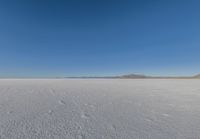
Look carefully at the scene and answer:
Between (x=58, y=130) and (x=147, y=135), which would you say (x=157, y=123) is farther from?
(x=58, y=130)

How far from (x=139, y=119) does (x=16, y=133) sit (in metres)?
2.47

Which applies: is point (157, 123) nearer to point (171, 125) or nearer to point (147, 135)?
point (171, 125)

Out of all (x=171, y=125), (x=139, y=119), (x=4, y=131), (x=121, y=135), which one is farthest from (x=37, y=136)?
(x=171, y=125)

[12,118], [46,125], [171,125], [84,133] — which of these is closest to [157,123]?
[171,125]

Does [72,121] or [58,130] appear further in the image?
[72,121]

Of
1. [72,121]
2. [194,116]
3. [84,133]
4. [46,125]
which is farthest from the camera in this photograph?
[194,116]

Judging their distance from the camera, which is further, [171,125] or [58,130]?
[171,125]

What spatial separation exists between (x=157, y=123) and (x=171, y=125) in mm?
257

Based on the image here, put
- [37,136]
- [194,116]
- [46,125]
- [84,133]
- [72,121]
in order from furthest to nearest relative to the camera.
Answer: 1. [194,116]
2. [72,121]
3. [46,125]
4. [84,133]
5. [37,136]

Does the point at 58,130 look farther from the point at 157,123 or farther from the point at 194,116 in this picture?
the point at 194,116

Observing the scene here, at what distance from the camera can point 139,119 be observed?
106 inches

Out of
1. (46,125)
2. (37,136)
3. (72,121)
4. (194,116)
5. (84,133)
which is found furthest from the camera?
(194,116)

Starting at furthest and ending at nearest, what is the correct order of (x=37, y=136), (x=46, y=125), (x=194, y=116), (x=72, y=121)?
(x=194, y=116) → (x=72, y=121) → (x=46, y=125) → (x=37, y=136)

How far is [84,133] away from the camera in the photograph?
2.04 meters
